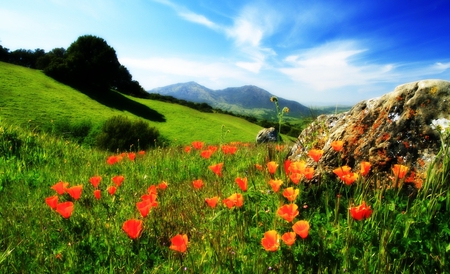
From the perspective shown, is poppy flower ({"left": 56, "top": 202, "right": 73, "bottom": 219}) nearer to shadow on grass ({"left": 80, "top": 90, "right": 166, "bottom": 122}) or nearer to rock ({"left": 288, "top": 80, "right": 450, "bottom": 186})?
rock ({"left": 288, "top": 80, "right": 450, "bottom": 186})

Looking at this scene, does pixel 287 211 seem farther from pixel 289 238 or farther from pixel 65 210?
pixel 65 210

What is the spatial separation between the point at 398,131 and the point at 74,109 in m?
25.3

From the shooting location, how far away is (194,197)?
368 centimetres

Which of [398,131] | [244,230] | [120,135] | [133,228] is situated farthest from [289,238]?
[120,135]

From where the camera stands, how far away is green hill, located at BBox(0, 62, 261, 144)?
20562 mm

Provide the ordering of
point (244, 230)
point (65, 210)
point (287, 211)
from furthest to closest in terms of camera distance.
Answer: point (244, 230)
point (65, 210)
point (287, 211)

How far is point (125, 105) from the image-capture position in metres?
32.8

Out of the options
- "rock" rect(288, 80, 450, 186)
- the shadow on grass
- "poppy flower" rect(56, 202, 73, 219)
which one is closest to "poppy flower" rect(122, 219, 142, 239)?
"poppy flower" rect(56, 202, 73, 219)

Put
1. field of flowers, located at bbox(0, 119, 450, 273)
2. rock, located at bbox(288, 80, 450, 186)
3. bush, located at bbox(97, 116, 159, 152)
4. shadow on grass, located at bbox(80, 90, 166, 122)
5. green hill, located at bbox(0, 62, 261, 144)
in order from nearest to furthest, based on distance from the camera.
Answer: field of flowers, located at bbox(0, 119, 450, 273)
rock, located at bbox(288, 80, 450, 186)
bush, located at bbox(97, 116, 159, 152)
green hill, located at bbox(0, 62, 261, 144)
shadow on grass, located at bbox(80, 90, 166, 122)

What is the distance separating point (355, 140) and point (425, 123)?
80 centimetres

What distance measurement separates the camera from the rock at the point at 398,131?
3.22 m

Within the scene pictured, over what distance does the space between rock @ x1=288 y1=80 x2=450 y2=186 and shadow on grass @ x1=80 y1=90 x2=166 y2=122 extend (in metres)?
27.4

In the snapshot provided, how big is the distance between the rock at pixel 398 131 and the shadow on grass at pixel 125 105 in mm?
27366

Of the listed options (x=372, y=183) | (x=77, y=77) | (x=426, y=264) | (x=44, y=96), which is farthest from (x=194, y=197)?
(x=77, y=77)
